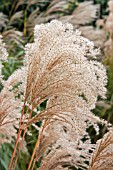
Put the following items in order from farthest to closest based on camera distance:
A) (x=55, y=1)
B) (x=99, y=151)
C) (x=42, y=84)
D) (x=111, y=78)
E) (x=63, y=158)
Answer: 1. (x=55, y=1)
2. (x=111, y=78)
3. (x=63, y=158)
4. (x=99, y=151)
5. (x=42, y=84)

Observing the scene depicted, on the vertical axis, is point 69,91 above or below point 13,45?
below

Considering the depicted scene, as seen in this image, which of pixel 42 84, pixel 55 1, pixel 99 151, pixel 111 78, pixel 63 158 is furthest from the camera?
pixel 55 1

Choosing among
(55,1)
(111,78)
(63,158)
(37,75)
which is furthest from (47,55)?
(55,1)

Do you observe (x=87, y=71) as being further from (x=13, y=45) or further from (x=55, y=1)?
(x=55, y=1)

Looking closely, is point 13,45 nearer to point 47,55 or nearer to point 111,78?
point 111,78

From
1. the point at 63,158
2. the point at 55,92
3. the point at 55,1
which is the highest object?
the point at 55,1

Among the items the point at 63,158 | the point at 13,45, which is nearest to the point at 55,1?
the point at 13,45

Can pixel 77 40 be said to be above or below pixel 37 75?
above

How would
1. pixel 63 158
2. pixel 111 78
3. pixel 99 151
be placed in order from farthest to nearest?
pixel 111 78
pixel 63 158
pixel 99 151

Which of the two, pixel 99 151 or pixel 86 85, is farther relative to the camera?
pixel 99 151
